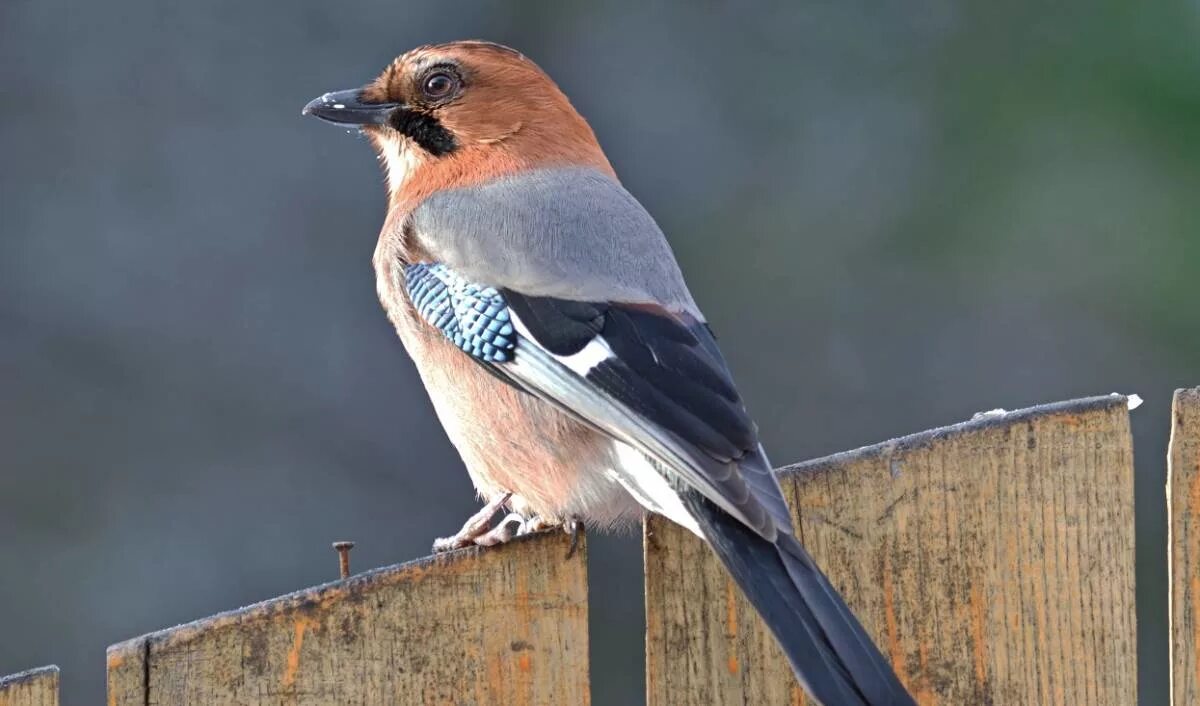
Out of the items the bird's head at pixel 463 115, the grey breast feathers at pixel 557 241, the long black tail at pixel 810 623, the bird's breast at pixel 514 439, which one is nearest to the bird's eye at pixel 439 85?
the bird's head at pixel 463 115

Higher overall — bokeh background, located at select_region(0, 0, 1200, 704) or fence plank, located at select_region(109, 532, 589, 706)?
bokeh background, located at select_region(0, 0, 1200, 704)

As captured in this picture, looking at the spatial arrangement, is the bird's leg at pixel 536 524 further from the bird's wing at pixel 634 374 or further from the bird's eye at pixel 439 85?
the bird's eye at pixel 439 85

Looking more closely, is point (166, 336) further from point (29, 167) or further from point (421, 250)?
point (421, 250)

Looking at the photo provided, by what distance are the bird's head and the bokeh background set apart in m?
1.24

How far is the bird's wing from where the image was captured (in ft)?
9.32

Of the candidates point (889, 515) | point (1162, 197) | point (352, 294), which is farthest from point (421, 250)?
point (1162, 197)

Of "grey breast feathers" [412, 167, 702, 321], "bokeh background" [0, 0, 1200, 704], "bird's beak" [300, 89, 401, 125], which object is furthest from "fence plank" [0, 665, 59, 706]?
"bokeh background" [0, 0, 1200, 704]

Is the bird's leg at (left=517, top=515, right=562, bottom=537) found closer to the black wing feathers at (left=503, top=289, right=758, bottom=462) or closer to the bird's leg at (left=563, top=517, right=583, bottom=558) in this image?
the bird's leg at (left=563, top=517, right=583, bottom=558)

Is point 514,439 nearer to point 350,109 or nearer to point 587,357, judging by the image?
point 587,357

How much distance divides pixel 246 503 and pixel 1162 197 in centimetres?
277

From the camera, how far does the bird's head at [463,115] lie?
400 centimetres

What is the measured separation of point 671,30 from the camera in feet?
18.7

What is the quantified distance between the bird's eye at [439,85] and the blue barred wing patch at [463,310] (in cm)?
58

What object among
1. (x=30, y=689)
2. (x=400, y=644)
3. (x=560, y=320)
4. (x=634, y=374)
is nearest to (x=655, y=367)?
(x=634, y=374)
